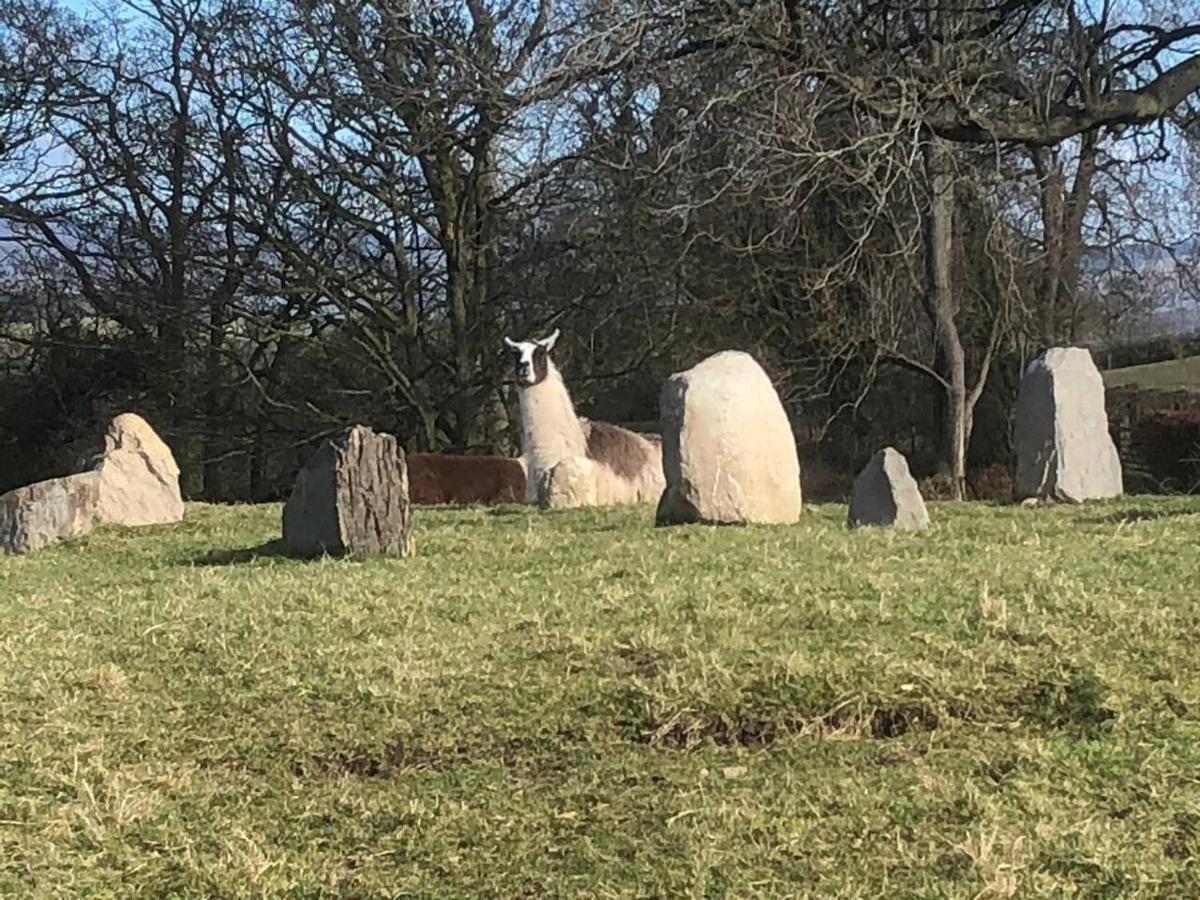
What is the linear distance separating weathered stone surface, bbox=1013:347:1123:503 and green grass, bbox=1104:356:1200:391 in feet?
34.5

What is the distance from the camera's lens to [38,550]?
34.0 feet

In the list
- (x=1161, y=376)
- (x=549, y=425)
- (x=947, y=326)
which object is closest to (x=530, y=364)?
(x=549, y=425)

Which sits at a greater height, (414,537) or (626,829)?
(414,537)

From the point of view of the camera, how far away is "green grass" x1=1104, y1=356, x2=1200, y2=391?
23.1 m

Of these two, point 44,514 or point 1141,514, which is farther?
point 44,514

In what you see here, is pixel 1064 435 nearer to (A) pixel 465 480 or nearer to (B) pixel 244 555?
(A) pixel 465 480

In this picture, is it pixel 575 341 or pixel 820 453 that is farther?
pixel 820 453

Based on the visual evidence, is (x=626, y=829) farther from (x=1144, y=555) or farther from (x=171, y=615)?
(x=1144, y=555)

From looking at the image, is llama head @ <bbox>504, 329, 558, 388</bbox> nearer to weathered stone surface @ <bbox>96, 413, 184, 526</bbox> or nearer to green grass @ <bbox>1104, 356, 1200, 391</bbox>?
weathered stone surface @ <bbox>96, 413, 184, 526</bbox>

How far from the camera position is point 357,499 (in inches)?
328

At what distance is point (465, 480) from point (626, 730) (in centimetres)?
1077

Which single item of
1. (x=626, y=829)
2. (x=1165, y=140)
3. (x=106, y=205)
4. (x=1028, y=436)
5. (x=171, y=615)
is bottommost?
(x=626, y=829)

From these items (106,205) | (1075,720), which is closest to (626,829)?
(1075,720)

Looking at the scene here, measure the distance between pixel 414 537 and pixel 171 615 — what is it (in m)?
2.58
